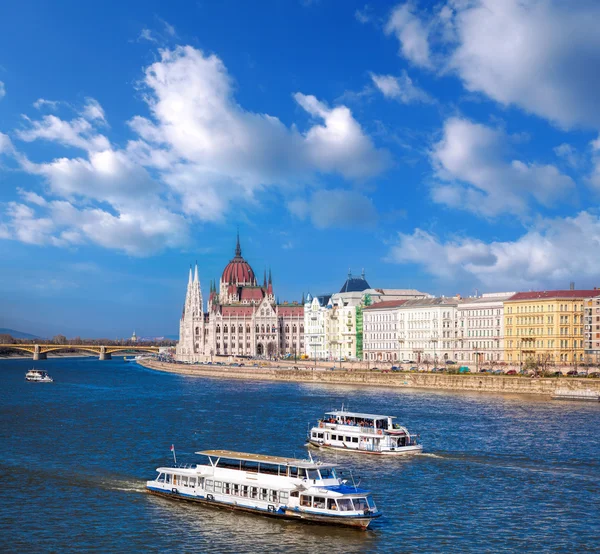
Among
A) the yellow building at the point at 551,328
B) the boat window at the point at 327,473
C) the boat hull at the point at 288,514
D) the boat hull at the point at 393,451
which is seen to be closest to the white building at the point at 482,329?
the yellow building at the point at 551,328

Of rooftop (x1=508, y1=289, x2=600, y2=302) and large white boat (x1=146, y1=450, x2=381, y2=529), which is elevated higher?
rooftop (x1=508, y1=289, x2=600, y2=302)

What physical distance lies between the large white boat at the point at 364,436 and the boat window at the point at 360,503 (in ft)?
64.4

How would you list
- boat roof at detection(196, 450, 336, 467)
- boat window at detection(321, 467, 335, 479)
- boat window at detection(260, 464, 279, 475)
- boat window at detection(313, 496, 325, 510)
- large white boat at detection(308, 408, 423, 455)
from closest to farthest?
boat window at detection(313, 496, 325, 510) < boat roof at detection(196, 450, 336, 467) < boat window at detection(321, 467, 335, 479) < boat window at detection(260, 464, 279, 475) < large white boat at detection(308, 408, 423, 455)

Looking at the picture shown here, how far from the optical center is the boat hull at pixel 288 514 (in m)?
36.8

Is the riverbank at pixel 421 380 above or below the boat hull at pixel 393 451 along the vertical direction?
above

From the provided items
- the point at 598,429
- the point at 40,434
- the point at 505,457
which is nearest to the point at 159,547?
the point at 505,457

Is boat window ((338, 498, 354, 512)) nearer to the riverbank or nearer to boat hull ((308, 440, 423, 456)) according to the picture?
boat hull ((308, 440, 423, 456))

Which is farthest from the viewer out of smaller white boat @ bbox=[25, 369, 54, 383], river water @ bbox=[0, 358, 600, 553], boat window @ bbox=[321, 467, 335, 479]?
smaller white boat @ bbox=[25, 369, 54, 383]

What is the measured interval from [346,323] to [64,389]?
70.3 m

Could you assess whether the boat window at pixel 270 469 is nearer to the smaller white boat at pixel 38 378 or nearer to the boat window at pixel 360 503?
the boat window at pixel 360 503

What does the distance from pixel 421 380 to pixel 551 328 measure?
2178 cm

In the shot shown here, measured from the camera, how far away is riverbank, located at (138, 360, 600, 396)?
10168cm

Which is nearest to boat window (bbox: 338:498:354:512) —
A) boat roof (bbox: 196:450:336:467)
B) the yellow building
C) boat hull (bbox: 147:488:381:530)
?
boat hull (bbox: 147:488:381:530)

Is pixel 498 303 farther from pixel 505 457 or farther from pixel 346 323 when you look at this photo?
pixel 505 457
